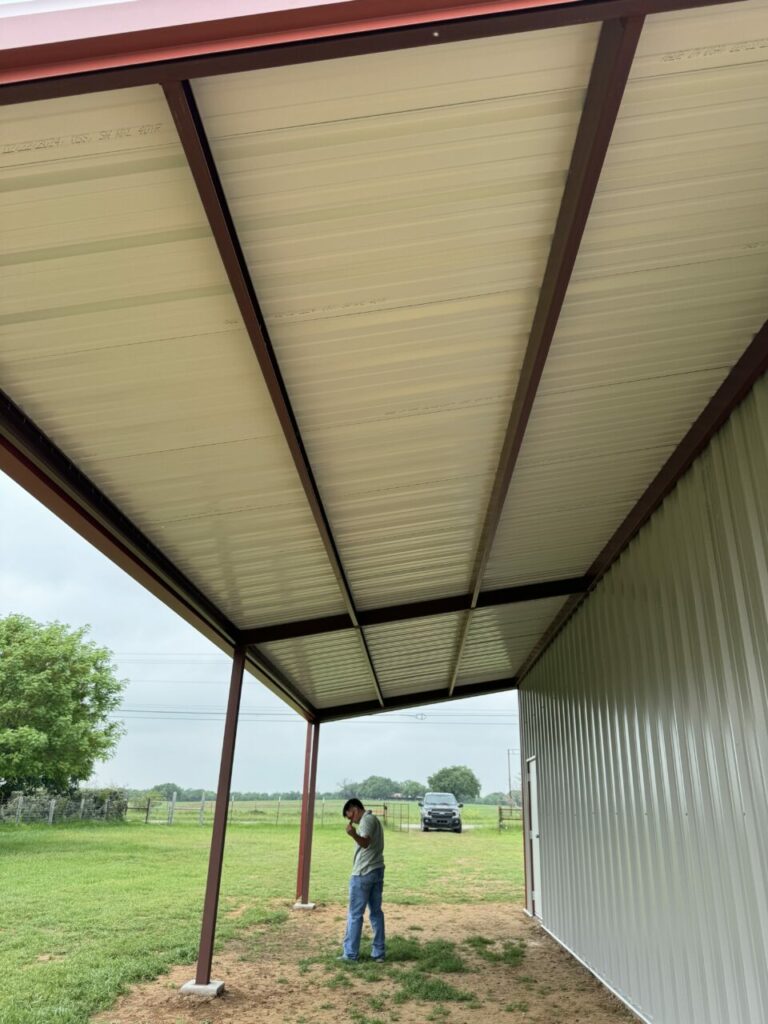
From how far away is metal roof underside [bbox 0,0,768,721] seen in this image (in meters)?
2.12

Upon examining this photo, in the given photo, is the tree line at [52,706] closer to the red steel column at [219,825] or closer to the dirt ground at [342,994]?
the dirt ground at [342,994]

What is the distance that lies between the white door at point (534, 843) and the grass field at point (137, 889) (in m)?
2.02

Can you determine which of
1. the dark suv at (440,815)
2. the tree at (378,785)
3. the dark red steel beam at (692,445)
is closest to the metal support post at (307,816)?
the dark red steel beam at (692,445)

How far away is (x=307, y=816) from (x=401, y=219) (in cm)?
1049

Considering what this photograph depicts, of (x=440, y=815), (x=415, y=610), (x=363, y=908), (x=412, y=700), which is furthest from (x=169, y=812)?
(x=415, y=610)

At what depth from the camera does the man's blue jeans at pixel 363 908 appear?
292 inches

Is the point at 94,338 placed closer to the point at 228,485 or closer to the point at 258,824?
the point at 228,485

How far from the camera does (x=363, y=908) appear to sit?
746 cm

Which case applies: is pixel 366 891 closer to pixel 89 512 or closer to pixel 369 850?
pixel 369 850

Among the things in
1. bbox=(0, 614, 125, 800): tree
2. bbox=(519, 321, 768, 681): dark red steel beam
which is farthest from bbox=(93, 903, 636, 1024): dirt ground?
bbox=(0, 614, 125, 800): tree

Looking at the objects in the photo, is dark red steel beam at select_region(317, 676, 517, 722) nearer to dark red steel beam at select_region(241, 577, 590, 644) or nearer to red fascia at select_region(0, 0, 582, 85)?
dark red steel beam at select_region(241, 577, 590, 644)

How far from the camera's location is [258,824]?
2855cm

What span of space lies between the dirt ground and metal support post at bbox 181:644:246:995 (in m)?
0.19

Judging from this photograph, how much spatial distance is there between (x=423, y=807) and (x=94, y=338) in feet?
87.8
